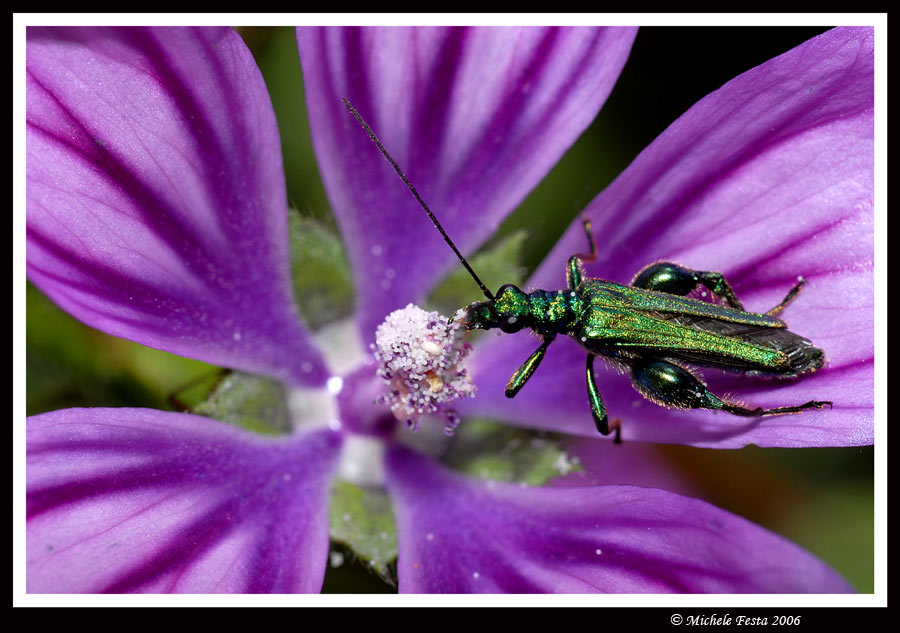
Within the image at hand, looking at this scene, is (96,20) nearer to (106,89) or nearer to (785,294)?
(106,89)

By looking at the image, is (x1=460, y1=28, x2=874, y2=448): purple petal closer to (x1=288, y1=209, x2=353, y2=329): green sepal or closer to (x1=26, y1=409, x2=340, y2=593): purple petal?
(x1=288, y1=209, x2=353, y2=329): green sepal

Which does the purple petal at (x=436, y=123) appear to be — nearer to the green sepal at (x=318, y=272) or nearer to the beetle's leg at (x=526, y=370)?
the green sepal at (x=318, y=272)

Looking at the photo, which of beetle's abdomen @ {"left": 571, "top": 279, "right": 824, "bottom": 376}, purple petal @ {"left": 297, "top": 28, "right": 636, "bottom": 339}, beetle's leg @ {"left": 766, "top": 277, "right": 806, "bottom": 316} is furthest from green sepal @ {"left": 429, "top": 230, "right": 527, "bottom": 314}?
beetle's leg @ {"left": 766, "top": 277, "right": 806, "bottom": 316}

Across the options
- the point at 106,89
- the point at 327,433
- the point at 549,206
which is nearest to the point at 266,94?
the point at 106,89

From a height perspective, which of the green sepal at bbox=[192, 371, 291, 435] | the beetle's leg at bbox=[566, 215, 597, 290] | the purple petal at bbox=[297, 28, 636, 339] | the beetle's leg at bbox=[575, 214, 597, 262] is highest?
the purple petal at bbox=[297, 28, 636, 339]

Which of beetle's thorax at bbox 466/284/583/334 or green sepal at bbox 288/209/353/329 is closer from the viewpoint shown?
beetle's thorax at bbox 466/284/583/334

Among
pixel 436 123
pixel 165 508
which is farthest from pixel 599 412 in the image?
pixel 165 508
